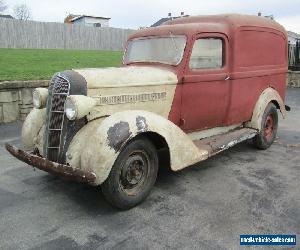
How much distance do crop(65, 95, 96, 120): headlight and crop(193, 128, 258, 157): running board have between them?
1754mm

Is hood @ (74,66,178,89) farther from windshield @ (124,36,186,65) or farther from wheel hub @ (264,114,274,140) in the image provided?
wheel hub @ (264,114,274,140)

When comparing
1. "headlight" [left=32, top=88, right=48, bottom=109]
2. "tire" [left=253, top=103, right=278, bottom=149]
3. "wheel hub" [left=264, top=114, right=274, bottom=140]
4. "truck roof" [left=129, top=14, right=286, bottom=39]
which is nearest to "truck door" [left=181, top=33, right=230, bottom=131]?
"truck roof" [left=129, top=14, right=286, bottom=39]

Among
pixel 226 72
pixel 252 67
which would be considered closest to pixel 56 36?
pixel 252 67

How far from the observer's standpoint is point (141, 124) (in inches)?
159

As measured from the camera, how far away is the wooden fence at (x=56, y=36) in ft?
73.1

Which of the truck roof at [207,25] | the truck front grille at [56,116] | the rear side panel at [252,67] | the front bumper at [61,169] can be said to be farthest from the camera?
the rear side panel at [252,67]

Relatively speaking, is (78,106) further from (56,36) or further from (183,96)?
(56,36)

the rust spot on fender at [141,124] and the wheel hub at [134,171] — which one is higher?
the rust spot on fender at [141,124]

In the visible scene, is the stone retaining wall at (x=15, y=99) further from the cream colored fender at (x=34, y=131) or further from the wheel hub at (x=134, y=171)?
the wheel hub at (x=134, y=171)

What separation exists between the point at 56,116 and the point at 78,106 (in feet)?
1.52

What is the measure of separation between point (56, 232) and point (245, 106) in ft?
12.1

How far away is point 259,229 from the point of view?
145 inches

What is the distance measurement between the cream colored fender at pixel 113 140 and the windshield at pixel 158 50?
3.71 ft

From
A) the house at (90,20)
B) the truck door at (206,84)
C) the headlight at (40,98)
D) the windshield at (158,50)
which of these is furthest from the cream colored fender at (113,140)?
the house at (90,20)
